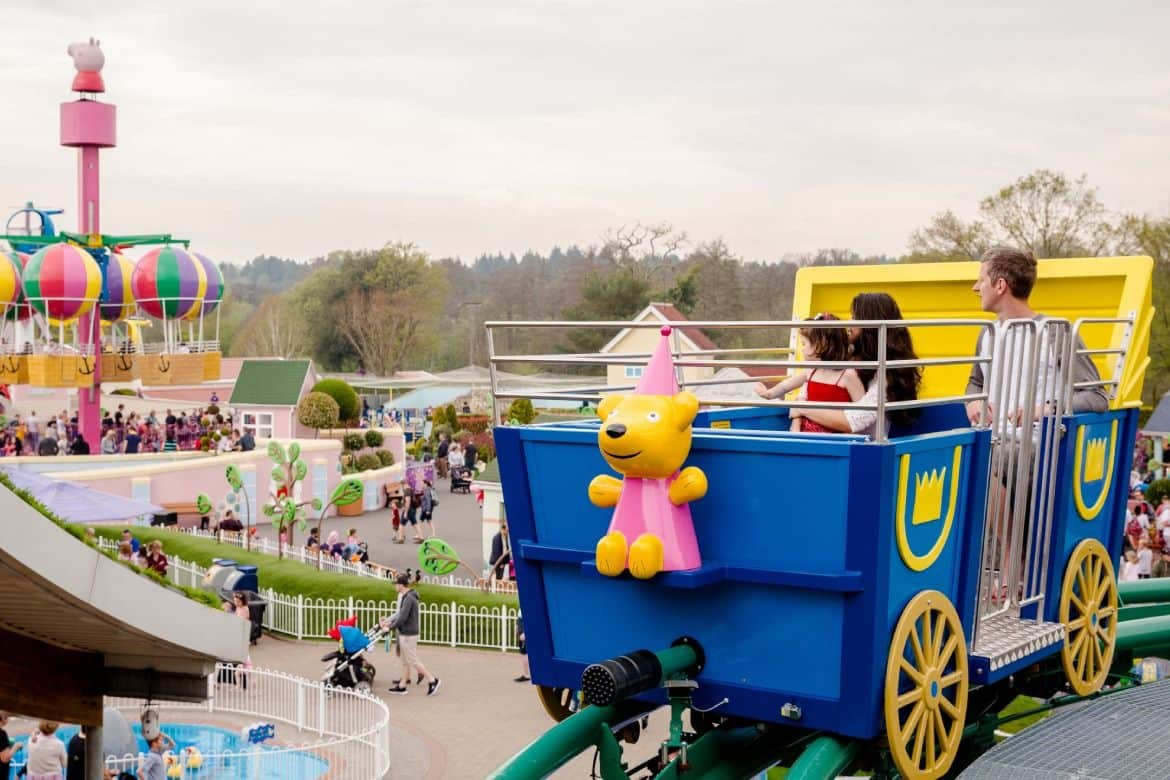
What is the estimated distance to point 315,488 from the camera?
36.5 metres

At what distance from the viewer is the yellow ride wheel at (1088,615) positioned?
→ 5.25m

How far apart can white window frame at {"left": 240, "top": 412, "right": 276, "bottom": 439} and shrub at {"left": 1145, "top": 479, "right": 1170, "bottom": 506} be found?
2727 cm

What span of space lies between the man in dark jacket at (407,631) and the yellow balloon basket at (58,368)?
21.4 metres

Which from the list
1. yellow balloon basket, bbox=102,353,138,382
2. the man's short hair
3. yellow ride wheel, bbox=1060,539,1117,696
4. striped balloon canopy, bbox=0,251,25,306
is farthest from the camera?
yellow balloon basket, bbox=102,353,138,382

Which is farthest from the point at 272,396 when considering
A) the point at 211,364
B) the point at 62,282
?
the point at 62,282

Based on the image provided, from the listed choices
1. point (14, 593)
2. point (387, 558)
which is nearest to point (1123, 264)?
point (14, 593)

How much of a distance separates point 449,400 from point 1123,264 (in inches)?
1898

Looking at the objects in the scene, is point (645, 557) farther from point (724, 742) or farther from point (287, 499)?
point (287, 499)

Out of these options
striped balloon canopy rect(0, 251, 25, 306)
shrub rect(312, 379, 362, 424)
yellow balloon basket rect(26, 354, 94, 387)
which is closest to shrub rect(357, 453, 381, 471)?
shrub rect(312, 379, 362, 424)

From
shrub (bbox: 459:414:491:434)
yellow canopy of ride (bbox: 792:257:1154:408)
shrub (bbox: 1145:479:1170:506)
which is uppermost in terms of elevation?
yellow canopy of ride (bbox: 792:257:1154:408)

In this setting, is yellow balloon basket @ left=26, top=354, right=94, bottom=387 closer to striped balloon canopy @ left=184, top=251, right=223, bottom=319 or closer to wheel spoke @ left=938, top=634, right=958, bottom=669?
striped balloon canopy @ left=184, top=251, right=223, bottom=319

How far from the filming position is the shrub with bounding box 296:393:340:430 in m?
40.7

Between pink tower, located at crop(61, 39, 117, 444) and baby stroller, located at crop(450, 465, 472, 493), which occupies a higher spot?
pink tower, located at crop(61, 39, 117, 444)

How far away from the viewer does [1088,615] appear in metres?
5.41
